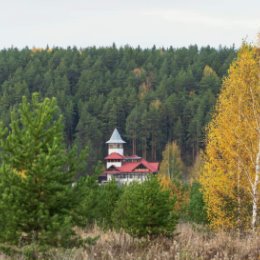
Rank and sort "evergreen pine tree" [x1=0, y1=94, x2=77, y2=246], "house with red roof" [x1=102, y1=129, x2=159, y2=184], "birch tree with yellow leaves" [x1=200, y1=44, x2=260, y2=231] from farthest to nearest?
"house with red roof" [x1=102, y1=129, x2=159, y2=184], "birch tree with yellow leaves" [x1=200, y1=44, x2=260, y2=231], "evergreen pine tree" [x1=0, y1=94, x2=77, y2=246]

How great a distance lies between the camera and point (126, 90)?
444 feet

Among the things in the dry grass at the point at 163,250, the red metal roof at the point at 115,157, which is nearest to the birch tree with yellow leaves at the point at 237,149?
the dry grass at the point at 163,250

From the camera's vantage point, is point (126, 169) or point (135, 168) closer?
point (135, 168)

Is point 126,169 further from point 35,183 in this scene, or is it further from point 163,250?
point 35,183

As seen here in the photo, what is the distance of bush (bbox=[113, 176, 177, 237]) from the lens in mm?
14234

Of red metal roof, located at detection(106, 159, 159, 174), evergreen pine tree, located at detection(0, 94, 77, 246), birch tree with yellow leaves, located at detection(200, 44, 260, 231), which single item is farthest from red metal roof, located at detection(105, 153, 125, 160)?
evergreen pine tree, located at detection(0, 94, 77, 246)

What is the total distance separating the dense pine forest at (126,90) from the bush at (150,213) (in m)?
76.5

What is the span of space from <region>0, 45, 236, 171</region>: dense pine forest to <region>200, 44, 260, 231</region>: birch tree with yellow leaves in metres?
73.5

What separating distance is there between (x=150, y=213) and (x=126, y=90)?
399 feet

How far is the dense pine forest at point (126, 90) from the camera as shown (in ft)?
357

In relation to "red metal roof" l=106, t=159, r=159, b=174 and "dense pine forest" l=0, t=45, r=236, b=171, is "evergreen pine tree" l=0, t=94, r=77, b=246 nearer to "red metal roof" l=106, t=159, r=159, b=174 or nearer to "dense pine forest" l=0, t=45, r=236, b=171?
"red metal roof" l=106, t=159, r=159, b=174

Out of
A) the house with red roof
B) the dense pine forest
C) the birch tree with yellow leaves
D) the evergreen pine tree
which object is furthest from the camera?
the dense pine forest

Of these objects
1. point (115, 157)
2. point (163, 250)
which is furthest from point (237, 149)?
point (115, 157)

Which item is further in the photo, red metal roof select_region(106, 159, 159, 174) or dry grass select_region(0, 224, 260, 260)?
red metal roof select_region(106, 159, 159, 174)
